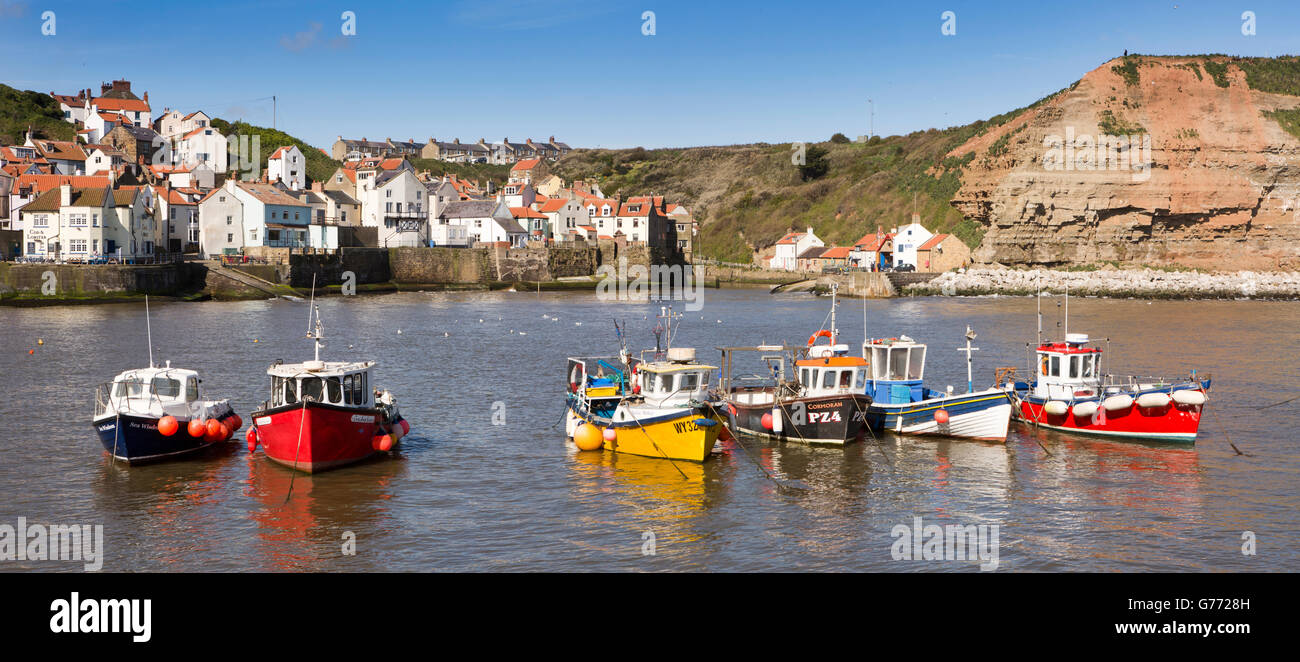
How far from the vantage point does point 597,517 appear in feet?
71.1

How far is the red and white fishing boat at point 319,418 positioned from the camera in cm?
2467

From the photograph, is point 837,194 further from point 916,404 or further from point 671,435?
point 671,435

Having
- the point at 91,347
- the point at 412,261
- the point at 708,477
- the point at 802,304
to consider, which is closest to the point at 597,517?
the point at 708,477

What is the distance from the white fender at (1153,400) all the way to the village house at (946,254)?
281 ft

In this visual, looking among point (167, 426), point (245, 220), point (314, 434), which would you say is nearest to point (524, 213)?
point (245, 220)

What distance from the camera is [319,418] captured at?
24.8 meters

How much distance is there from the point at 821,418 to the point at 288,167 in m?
104

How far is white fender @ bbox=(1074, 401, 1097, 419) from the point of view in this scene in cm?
3042

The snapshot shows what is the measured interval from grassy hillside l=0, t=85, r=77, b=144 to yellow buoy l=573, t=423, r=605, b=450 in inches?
4603

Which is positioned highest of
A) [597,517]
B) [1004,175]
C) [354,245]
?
[1004,175]

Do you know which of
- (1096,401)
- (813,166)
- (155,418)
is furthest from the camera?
(813,166)

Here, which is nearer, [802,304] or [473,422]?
[473,422]
